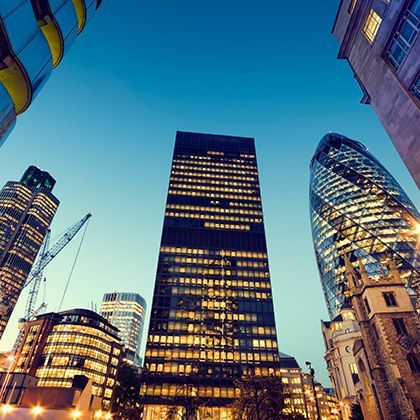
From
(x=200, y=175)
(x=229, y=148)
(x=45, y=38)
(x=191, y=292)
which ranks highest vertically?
(x=229, y=148)

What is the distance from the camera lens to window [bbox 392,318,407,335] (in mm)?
53812

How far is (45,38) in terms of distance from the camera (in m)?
11.0

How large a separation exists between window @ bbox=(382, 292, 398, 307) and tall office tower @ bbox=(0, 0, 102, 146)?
67848 mm

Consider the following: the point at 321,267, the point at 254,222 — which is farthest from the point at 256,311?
the point at 321,267

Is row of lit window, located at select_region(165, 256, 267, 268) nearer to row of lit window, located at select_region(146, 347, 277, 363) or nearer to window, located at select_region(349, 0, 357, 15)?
row of lit window, located at select_region(146, 347, 277, 363)

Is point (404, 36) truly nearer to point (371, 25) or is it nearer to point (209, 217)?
point (371, 25)

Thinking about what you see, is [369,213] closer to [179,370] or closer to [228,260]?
[228,260]

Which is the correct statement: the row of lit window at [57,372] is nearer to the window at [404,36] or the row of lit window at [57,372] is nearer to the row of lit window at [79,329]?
the row of lit window at [79,329]

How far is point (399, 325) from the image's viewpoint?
54625 millimetres

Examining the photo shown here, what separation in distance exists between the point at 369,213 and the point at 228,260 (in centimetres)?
7415

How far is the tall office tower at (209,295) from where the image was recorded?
297 feet

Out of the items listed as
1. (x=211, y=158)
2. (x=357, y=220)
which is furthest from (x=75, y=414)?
(x=357, y=220)

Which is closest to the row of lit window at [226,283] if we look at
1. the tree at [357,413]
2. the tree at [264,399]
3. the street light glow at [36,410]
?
the tree at [357,413]

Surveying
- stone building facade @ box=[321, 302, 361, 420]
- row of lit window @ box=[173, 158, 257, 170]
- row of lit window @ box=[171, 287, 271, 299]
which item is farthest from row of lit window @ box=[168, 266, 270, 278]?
row of lit window @ box=[173, 158, 257, 170]
